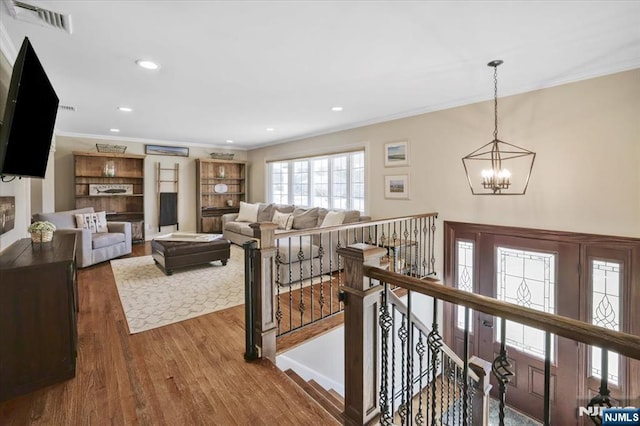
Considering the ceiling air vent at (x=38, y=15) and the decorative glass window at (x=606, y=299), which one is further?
the decorative glass window at (x=606, y=299)

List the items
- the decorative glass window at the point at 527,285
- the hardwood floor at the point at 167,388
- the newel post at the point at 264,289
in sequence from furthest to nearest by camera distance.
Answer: the decorative glass window at the point at 527,285, the newel post at the point at 264,289, the hardwood floor at the point at 167,388

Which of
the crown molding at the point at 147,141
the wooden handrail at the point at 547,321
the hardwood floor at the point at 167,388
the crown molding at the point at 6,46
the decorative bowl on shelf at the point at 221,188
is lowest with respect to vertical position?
the hardwood floor at the point at 167,388

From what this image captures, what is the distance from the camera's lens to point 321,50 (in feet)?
8.36

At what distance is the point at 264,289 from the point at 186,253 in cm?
267

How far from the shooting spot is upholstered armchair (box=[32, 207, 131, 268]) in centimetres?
459

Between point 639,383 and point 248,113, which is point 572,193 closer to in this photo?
point 639,383

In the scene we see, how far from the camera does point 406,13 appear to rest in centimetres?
202

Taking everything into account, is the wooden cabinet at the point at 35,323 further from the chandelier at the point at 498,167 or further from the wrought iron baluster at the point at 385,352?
the chandelier at the point at 498,167

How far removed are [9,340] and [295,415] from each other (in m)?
1.84

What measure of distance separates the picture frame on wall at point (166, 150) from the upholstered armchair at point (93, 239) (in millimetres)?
1998

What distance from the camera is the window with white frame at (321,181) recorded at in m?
5.62

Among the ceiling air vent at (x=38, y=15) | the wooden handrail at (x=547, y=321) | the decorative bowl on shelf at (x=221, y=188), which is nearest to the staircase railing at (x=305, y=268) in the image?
the wooden handrail at (x=547, y=321)

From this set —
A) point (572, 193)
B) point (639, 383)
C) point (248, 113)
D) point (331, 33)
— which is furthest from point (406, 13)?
point (639, 383)

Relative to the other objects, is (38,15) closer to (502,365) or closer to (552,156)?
(502,365)
